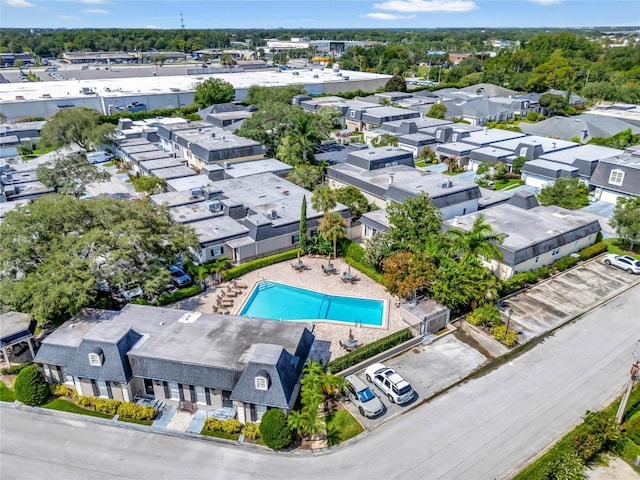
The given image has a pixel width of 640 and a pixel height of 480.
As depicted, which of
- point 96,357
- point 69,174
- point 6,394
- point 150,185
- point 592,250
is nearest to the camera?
point 96,357

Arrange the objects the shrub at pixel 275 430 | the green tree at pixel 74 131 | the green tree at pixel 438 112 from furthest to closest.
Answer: the green tree at pixel 438 112
the green tree at pixel 74 131
the shrub at pixel 275 430

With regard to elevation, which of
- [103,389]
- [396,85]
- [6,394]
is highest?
[396,85]

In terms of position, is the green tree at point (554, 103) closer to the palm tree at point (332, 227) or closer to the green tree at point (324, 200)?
the green tree at point (324, 200)

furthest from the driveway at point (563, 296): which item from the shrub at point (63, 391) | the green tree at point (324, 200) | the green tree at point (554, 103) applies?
the green tree at point (554, 103)

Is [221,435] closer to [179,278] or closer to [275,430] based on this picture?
[275,430]

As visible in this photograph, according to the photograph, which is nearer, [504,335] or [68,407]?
[68,407]

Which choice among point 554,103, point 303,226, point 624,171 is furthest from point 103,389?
point 554,103

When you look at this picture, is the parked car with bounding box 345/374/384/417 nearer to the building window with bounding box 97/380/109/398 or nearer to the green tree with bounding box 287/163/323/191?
the building window with bounding box 97/380/109/398
